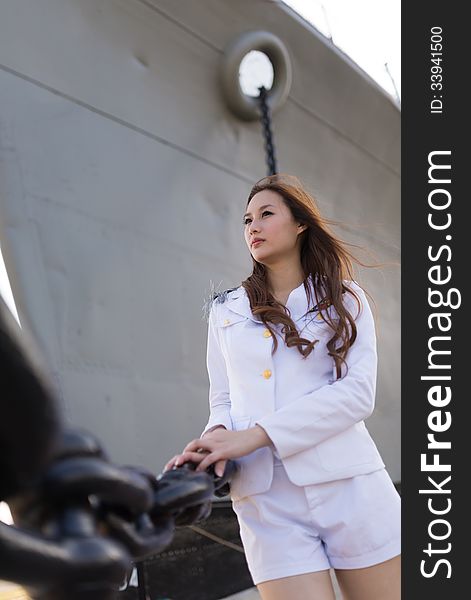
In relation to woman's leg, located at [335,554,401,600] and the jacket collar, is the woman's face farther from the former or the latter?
woman's leg, located at [335,554,401,600]

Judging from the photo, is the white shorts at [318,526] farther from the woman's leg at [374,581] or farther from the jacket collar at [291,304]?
the jacket collar at [291,304]

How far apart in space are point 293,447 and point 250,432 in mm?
104

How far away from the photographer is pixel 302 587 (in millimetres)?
1637

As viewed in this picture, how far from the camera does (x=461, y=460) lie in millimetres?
2240

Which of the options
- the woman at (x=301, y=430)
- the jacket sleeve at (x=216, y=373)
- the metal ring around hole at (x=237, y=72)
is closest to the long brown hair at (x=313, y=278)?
the woman at (x=301, y=430)

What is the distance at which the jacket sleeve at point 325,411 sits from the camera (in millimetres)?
1677

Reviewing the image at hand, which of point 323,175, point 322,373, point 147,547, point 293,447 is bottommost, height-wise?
point 147,547

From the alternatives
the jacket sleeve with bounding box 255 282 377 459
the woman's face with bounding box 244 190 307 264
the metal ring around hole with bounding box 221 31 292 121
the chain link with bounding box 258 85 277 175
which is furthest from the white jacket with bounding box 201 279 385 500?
the metal ring around hole with bounding box 221 31 292 121

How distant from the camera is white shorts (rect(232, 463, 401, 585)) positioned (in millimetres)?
1680

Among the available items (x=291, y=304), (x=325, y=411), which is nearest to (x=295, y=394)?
(x=325, y=411)

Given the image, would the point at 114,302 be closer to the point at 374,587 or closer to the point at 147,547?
the point at 374,587

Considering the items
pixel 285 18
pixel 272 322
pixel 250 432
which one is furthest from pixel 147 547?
pixel 285 18

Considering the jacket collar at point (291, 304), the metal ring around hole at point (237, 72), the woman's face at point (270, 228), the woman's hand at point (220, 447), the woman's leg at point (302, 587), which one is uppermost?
the metal ring around hole at point (237, 72)

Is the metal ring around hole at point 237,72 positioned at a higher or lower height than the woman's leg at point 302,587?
higher
